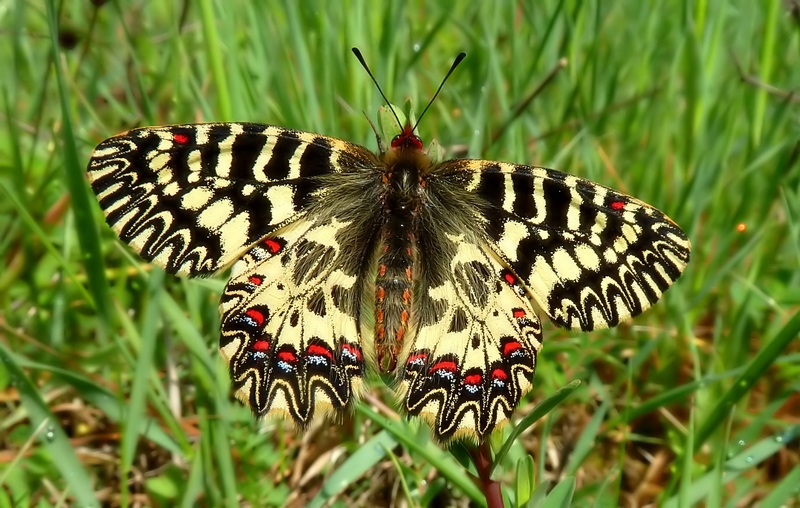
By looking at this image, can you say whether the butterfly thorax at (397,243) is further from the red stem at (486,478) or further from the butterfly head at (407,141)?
the red stem at (486,478)

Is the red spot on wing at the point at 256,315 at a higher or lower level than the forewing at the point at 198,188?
lower

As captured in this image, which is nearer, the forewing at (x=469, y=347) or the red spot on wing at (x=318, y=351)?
the forewing at (x=469, y=347)

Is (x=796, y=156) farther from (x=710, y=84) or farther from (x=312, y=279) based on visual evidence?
(x=312, y=279)

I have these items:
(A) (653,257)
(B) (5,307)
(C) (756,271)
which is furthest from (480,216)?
(B) (5,307)

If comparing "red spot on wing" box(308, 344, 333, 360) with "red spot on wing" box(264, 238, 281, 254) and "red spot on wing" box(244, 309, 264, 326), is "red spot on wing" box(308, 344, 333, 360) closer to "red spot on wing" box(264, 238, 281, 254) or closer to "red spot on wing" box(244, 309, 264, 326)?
"red spot on wing" box(244, 309, 264, 326)

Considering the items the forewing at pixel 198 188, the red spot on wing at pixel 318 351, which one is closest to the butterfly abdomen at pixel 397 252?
the red spot on wing at pixel 318 351

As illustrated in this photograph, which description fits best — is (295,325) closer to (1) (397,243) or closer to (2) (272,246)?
(2) (272,246)
